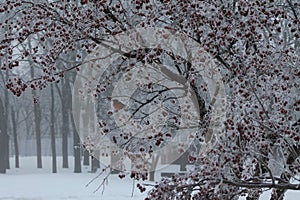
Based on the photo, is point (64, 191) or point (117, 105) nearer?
point (117, 105)

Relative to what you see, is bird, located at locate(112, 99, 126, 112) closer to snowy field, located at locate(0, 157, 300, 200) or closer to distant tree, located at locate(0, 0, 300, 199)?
distant tree, located at locate(0, 0, 300, 199)

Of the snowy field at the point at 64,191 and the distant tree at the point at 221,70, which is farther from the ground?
the distant tree at the point at 221,70

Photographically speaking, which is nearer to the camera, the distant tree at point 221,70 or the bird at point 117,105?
the distant tree at point 221,70

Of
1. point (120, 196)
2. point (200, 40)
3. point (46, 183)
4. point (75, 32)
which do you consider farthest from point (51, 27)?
point (46, 183)

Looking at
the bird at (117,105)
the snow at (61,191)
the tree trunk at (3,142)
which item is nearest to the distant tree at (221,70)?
the bird at (117,105)

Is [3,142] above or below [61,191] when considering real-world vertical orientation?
above

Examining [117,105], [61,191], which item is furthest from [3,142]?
[117,105]

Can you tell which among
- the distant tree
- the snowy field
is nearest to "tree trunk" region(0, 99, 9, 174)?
the snowy field

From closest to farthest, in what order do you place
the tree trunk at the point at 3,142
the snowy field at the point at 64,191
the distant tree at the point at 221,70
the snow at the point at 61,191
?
the distant tree at the point at 221,70
the snowy field at the point at 64,191
the snow at the point at 61,191
the tree trunk at the point at 3,142

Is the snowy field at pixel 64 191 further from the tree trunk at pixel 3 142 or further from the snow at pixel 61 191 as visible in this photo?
the tree trunk at pixel 3 142

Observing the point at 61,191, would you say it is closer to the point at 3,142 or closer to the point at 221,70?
the point at 3,142

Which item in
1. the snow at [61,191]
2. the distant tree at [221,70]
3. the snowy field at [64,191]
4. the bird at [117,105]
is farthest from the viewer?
the snow at [61,191]

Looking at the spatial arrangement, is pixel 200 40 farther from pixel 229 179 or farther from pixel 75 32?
pixel 229 179

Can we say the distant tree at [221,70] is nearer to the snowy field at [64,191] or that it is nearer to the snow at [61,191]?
the snowy field at [64,191]
